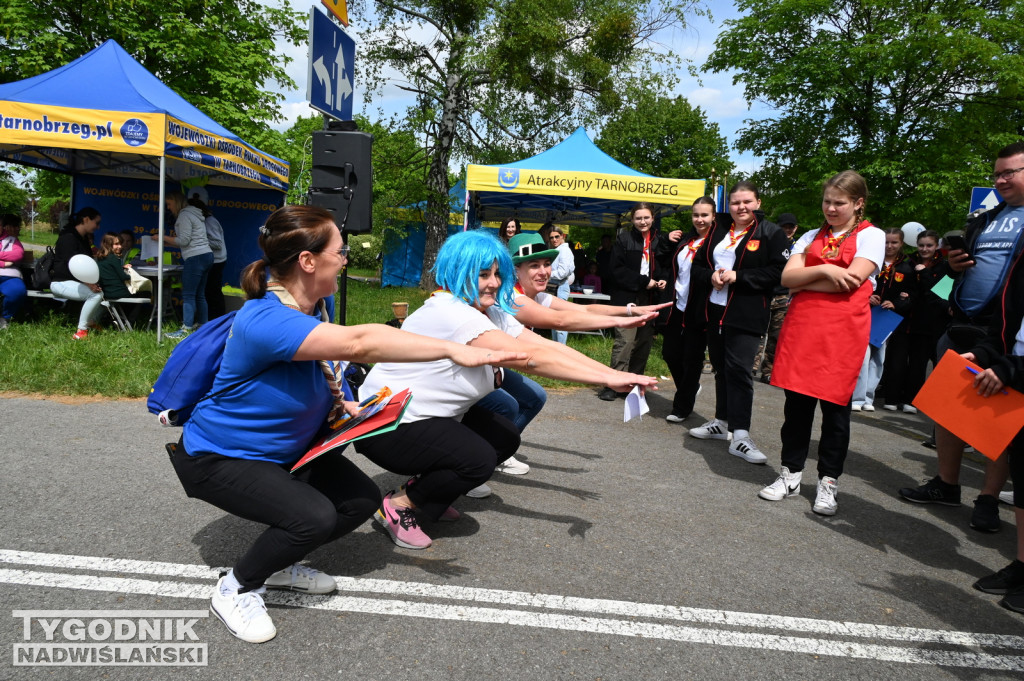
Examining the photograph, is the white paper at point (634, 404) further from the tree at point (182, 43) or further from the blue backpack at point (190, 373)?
the tree at point (182, 43)

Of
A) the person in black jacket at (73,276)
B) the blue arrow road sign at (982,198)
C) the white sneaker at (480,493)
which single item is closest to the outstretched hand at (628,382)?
the white sneaker at (480,493)

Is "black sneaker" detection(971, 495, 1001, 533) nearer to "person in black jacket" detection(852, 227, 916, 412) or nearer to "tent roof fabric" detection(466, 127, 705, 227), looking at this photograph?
"person in black jacket" detection(852, 227, 916, 412)

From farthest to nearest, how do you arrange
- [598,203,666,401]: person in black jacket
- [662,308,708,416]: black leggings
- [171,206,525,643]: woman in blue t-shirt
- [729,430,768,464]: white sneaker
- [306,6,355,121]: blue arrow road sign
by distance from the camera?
1. [598,203,666,401]: person in black jacket
2. [662,308,708,416]: black leggings
3. [306,6,355,121]: blue arrow road sign
4. [729,430,768,464]: white sneaker
5. [171,206,525,643]: woman in blue t-shirt

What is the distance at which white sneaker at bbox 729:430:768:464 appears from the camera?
16.4ft

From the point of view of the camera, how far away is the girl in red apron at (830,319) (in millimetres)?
3830

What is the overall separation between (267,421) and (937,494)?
14.1ft

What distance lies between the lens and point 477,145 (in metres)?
20.9

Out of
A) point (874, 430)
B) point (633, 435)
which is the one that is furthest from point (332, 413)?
point (874, 430)

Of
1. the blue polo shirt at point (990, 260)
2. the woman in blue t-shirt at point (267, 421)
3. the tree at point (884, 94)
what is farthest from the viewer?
the tree at point (884, 94)

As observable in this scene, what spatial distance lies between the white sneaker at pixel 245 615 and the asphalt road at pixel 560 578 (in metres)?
0.05

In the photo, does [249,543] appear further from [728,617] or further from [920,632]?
[920,632]

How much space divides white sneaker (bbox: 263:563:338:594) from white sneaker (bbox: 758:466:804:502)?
2.79 m

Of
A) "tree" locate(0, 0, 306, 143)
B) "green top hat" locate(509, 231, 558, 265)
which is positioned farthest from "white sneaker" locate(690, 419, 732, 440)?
"tree" locate(0, 0, 306, 143)

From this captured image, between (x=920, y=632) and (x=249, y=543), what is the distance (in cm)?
302
